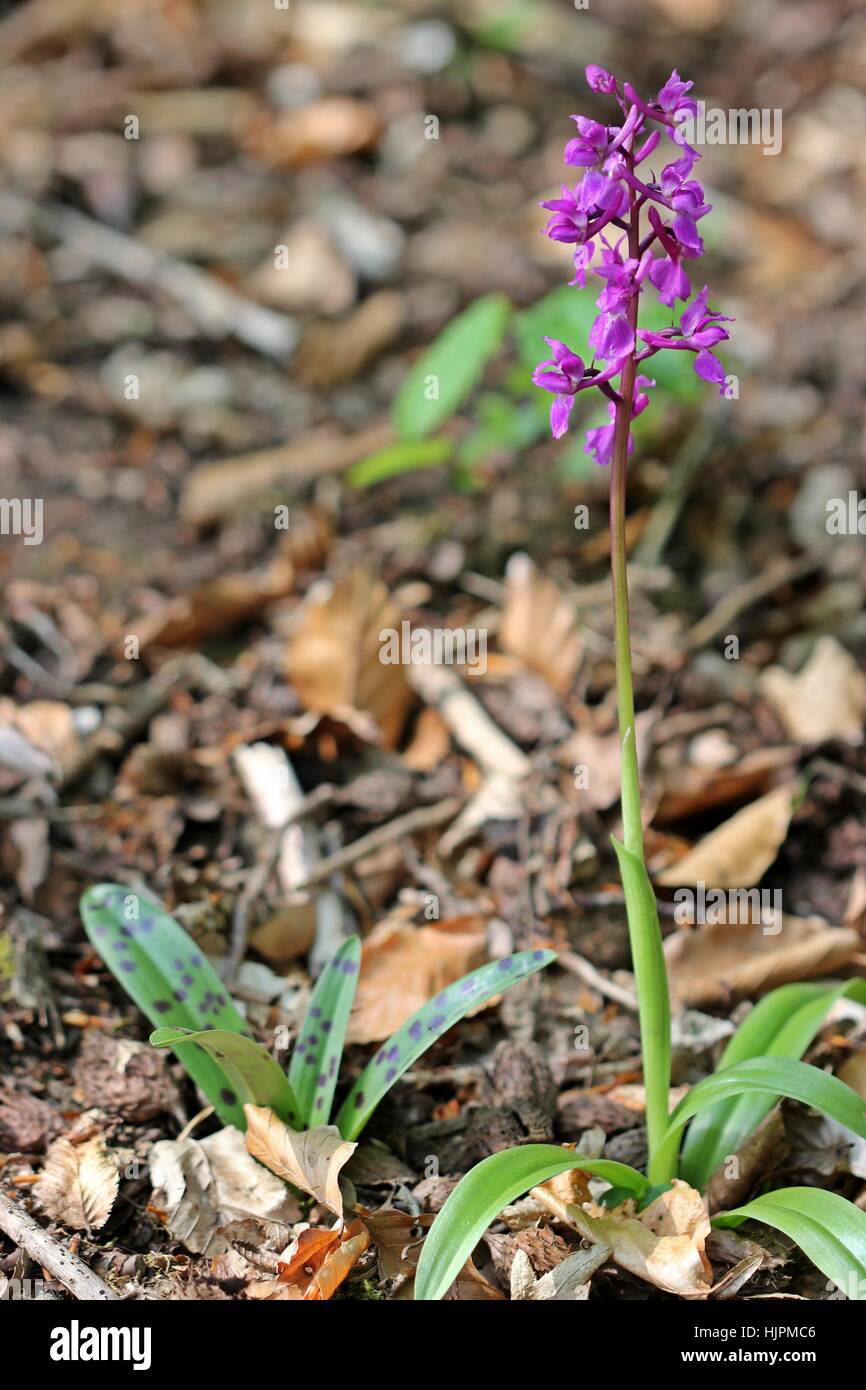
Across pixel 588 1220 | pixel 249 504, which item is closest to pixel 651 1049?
pixel 588 1220

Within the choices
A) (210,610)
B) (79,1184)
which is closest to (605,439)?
(79,1184)

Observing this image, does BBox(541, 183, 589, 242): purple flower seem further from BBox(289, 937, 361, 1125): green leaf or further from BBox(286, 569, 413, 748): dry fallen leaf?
BBox(286, 569, 413, 748): dry fallen leaf

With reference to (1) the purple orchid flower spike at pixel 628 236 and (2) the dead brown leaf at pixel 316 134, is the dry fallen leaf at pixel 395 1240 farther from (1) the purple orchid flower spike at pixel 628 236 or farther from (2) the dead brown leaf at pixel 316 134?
(2) the dead brown leaf at pixel 316 134

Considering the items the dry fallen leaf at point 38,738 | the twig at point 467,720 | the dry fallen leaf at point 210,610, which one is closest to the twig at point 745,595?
the twig at point 467,720

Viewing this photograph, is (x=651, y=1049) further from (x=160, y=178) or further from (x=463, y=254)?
(x=160, y=178)

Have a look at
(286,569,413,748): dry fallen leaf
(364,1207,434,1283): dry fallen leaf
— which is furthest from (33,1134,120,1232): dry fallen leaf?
(286,569,413,748): dry fallen leaf

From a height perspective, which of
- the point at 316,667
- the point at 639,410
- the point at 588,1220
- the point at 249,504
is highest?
the point at 249,504
